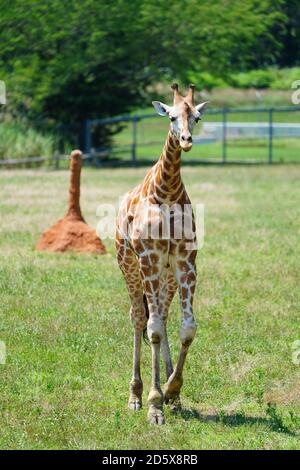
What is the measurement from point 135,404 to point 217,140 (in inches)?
1501

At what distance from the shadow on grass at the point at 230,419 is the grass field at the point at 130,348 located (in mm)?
12

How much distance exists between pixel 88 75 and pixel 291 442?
29668 mm

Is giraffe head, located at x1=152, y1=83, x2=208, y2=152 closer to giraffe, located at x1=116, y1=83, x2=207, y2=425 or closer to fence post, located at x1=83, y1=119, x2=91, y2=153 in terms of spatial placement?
giraffe, located at x1=116, y1=83, x2=207, y2=425

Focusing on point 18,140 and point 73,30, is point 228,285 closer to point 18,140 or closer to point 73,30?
point 18,140

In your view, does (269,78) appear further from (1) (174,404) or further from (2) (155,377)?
(2) (155,377)

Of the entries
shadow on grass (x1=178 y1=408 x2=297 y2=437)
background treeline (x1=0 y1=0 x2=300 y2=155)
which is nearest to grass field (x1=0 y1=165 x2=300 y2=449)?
shadow on grass (x1=178 y1=408 x2=297 y2=437)

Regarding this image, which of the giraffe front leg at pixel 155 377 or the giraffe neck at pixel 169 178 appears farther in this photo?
the giraffe neck at pixel 169 178

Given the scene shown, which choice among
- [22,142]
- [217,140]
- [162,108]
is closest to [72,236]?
[162,108]

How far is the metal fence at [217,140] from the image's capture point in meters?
36.9

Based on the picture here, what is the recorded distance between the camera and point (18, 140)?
110 feet

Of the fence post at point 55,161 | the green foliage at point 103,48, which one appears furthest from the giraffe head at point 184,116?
the green foliage at point 103,48

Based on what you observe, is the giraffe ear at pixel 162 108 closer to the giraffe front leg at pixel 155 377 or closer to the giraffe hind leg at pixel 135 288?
the giraffe hind leg at pixel 135 288
